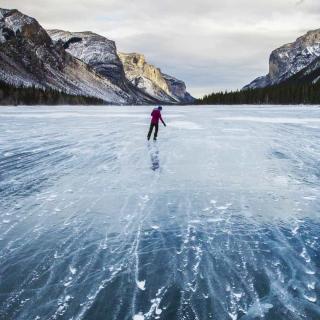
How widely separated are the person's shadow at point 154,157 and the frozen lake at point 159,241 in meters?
0.21

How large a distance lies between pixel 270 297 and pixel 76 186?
633 centimetres

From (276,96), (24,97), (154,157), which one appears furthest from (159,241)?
(276,96)

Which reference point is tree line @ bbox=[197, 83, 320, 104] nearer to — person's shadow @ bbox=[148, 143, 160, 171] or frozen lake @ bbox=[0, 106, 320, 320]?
person's shadow @ bbox=[148, 143, 160, 171]

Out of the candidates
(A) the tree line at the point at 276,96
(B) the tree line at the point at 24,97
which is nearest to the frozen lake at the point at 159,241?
(B) the tree line at the point at 24,97

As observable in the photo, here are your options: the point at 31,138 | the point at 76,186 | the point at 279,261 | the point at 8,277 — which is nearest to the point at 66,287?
the point at 8,277

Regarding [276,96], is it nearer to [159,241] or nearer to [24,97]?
[24,97]

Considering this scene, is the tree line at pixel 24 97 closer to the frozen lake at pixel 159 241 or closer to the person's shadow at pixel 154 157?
the person's shadow at pixel 154 157

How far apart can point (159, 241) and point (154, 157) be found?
8607 millimetres

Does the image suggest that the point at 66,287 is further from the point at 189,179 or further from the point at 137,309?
the point at 189,179

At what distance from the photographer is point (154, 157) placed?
15.1 metres

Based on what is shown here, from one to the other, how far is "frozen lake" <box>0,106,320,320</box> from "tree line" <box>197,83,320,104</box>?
115 m

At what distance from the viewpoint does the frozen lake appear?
4.68 m

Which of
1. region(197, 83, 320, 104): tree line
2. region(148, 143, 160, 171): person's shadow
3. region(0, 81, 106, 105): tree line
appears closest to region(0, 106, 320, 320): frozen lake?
region(148, 143, 160, 171): person's shadow

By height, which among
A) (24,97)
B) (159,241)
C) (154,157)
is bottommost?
(24,97)
